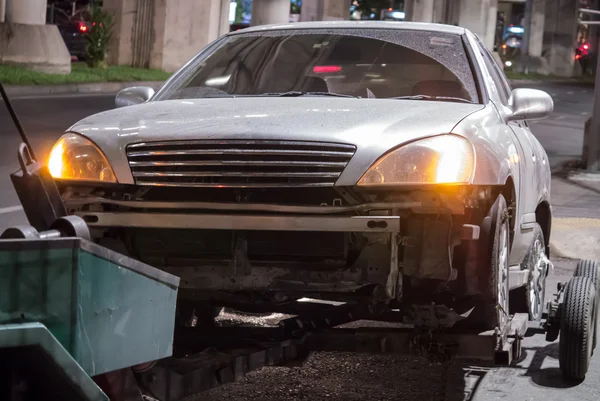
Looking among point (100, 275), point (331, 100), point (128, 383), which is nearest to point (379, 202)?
point (331, 100)

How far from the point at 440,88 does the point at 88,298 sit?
331cm

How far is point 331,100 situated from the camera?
5.84 metres

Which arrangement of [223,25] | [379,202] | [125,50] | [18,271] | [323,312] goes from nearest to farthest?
[18,271] → [379,202] → [323,312] → [125,50] → [223,25]

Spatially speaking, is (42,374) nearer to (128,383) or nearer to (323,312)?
(128,383)

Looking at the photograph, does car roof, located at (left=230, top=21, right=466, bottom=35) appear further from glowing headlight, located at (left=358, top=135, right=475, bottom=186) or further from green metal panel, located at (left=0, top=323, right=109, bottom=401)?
green metal panel, located at (left=0, top=323, right=109, bottom=401)

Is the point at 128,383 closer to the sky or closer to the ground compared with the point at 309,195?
closer to the ground

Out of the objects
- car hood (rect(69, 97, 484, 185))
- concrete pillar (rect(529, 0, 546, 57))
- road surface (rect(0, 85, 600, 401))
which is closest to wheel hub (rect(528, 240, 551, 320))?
road surface (rect(0, 85, 600, 401))

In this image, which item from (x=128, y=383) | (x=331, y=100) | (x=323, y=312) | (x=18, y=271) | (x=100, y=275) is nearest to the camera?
(x=18, y=271)

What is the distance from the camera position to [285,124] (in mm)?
5121

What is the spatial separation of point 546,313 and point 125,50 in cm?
3086

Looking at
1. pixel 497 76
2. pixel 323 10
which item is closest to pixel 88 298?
pixel 497 76

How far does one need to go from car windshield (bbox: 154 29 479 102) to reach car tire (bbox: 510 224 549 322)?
1.02 meters

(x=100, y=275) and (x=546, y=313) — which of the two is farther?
(x=546, y=313)

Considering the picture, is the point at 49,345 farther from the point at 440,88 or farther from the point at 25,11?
the point at 25,11
